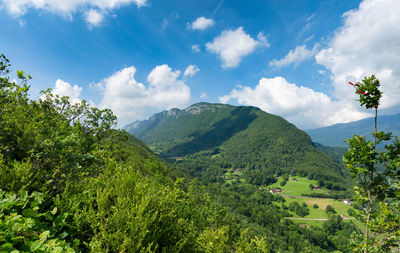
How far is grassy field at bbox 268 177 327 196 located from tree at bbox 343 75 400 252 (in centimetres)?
17196

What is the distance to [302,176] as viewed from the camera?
195375 millimetres

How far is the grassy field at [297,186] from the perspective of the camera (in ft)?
495

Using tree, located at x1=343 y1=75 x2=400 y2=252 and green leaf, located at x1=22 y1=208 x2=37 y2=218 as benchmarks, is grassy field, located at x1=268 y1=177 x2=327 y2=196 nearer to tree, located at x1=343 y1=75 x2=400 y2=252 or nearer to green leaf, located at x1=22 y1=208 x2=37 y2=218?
tree, located at x1=343 y1=75 x2=400 y2=252

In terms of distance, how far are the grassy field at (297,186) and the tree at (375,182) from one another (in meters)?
172

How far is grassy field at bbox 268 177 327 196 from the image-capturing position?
5941 inches

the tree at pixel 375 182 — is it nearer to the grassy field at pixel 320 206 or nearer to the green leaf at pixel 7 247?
the green leaf at pixel 7 247

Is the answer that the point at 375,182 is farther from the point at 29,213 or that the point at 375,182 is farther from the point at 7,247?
the point at 29,213

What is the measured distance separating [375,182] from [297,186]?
193m

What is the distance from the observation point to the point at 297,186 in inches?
6531

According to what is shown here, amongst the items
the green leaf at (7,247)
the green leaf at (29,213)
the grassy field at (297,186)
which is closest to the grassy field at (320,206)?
the grassy field at (297,186)

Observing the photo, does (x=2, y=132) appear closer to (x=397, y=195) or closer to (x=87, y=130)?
(x=87, y=130)

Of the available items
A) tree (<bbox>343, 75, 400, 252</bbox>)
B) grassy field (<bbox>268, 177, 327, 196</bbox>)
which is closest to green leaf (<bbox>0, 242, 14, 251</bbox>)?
tree (<bbox>343, 75, 400, 252</bbox>)

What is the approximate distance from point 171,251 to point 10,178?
4.43 meters

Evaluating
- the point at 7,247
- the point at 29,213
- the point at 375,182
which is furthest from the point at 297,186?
the point at 7,247
